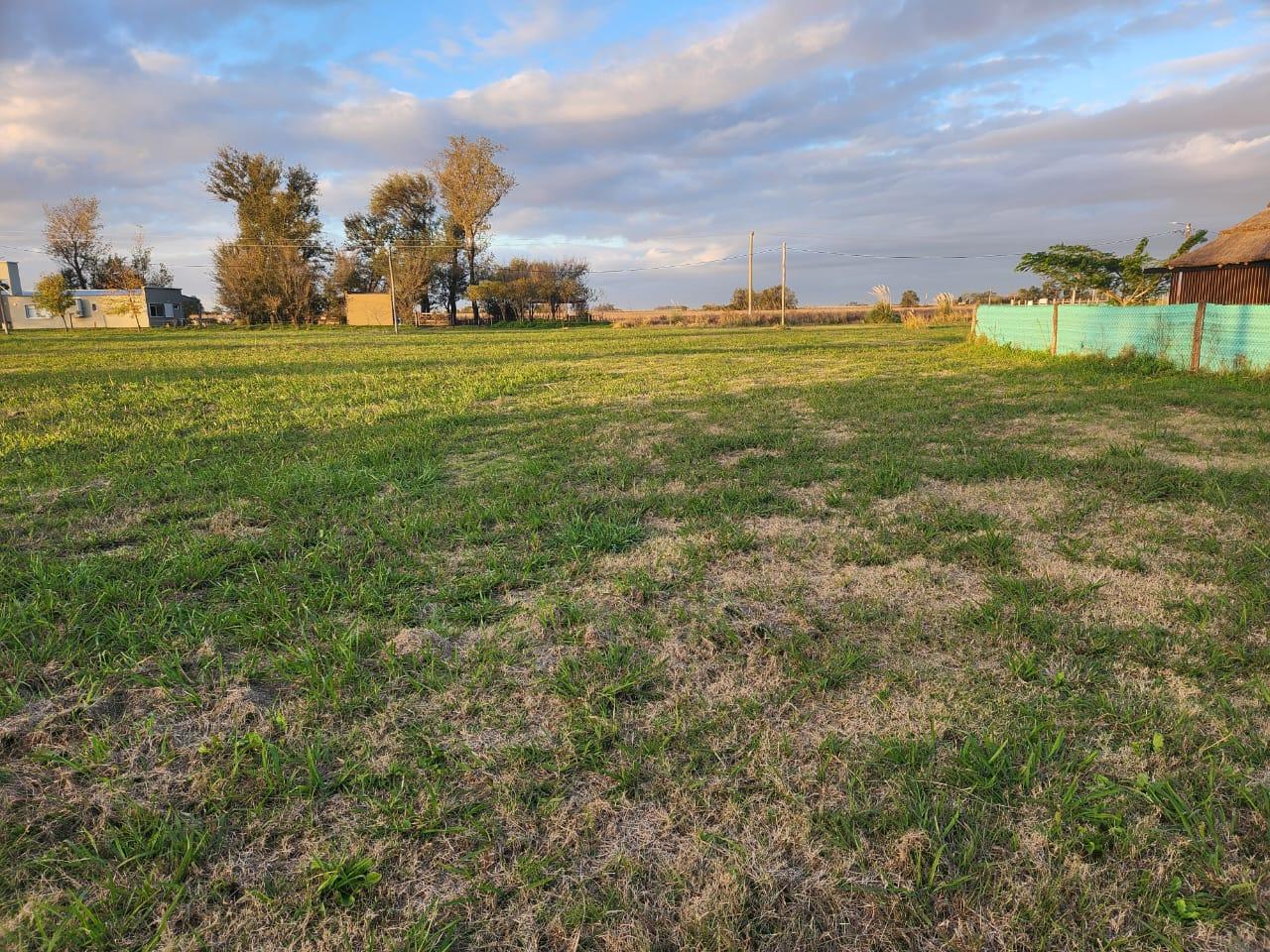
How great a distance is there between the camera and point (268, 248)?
154 feet

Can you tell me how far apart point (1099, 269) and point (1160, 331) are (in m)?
17.5

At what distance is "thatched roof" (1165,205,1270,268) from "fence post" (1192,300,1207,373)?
10721 millimetres

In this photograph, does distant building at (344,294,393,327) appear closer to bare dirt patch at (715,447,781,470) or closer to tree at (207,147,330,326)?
tree at (207,147,330,326)

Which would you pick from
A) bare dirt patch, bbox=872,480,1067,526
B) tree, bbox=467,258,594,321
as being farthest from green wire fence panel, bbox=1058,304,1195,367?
tree, bbox=467,258,594,321

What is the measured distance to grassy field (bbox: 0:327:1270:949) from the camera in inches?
61.2

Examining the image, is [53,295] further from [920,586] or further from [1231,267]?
[1231,267]

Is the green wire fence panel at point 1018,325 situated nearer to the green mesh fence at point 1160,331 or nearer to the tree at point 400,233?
the green mesh fence at point 1160,331

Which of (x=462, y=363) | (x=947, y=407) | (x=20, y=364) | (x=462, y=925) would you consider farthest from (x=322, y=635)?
(x=20, y=364)

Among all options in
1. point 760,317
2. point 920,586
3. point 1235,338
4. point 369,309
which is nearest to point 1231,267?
point 1235,338

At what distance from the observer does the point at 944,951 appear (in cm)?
145

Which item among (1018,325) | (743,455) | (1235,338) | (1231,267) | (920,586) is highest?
(1231,267)

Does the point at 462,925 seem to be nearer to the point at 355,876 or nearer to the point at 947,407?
the point at 355,876

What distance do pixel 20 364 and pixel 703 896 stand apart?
1954 cm

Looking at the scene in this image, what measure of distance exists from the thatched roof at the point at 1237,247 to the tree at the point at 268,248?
47309 mm
